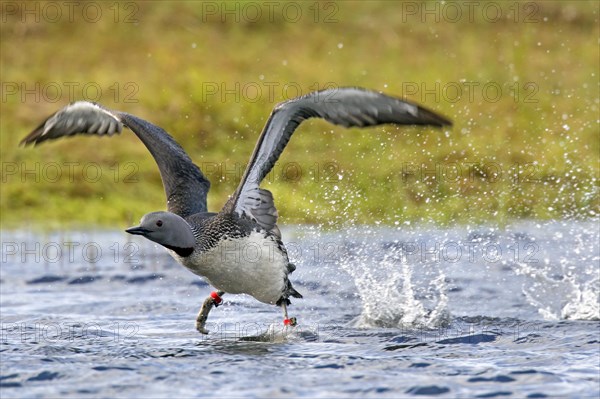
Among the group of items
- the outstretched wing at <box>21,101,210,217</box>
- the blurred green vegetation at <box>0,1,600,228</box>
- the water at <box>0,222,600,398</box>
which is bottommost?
the water at <box>0,222,600,398</box>

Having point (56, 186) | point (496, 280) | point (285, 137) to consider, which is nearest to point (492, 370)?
point (285, 137)

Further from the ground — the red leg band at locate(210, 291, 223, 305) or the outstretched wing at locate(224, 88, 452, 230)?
the outstretched wing at locate(224, 88, 452, 230)

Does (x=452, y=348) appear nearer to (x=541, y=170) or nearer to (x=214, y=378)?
(x=214, y=378)

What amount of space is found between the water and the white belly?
48 cm

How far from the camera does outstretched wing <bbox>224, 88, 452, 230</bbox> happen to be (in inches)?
319

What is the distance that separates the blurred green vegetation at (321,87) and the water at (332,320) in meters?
1.11

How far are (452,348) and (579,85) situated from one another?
10084 millimetres

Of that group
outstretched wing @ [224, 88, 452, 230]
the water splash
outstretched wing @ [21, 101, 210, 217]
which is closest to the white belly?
outstretched wing @ [224, 88, 452, 230]

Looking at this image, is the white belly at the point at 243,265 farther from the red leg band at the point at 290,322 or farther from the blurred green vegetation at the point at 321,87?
the blurred green vegetation at the point at 321,87

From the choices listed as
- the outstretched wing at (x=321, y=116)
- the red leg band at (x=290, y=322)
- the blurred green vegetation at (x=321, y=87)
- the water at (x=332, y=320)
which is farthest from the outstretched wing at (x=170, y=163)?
the blurred green vegetation at (x=321, y=87)

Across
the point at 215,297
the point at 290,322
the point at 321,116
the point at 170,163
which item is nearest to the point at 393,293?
the point at 290,322

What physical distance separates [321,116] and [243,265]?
4.42 feet

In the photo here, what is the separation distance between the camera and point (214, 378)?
7.76 m

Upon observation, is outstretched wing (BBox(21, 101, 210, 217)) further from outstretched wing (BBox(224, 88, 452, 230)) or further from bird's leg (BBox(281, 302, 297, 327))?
bird's leg (BBox(281, 302, 297, 327))
